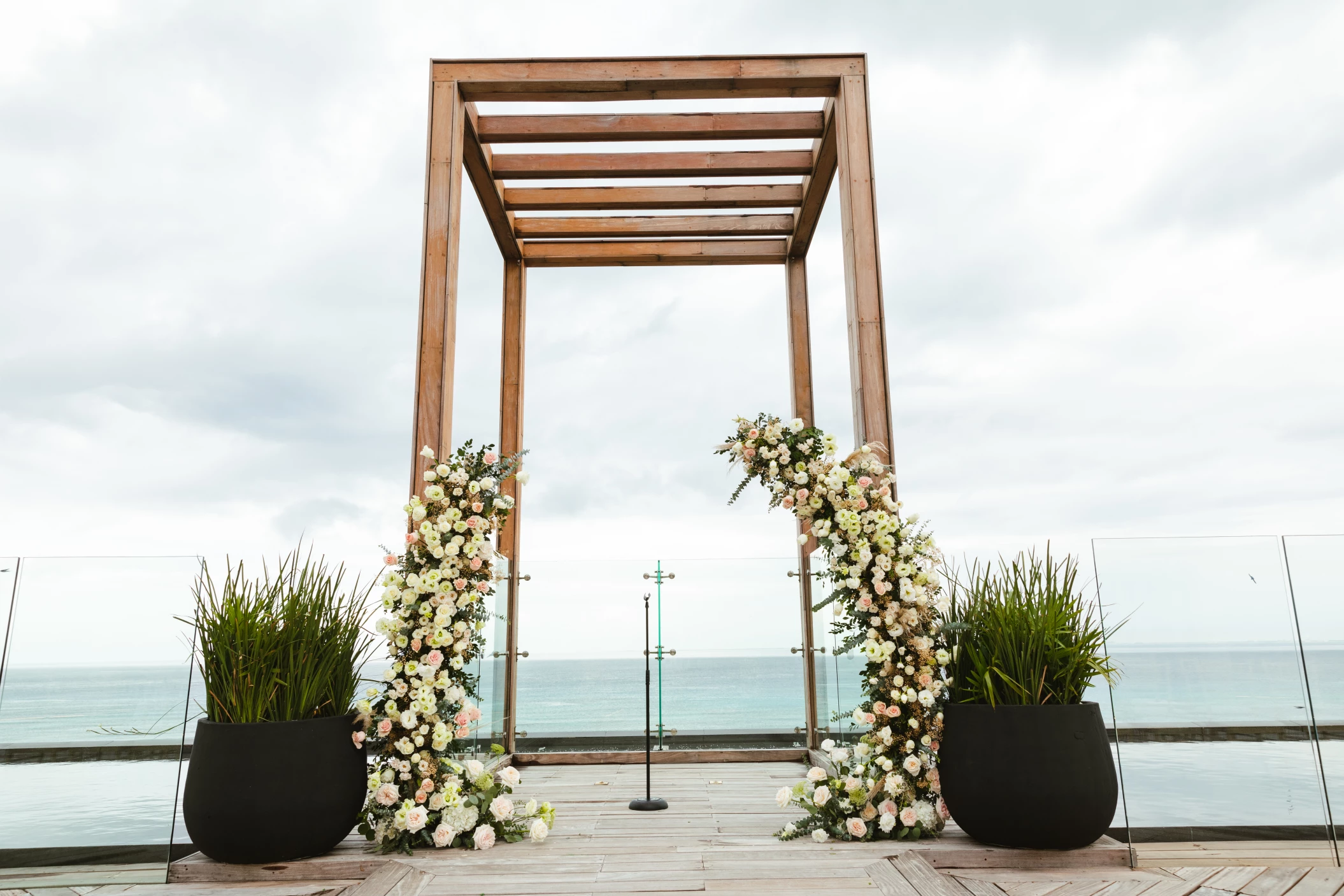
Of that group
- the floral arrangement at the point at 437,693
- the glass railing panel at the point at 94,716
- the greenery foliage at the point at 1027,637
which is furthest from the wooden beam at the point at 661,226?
the glass railing panel at the point at 94,716

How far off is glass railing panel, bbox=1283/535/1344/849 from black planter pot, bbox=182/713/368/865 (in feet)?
11.3

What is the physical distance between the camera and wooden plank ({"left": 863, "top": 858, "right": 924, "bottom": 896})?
7.23 feet

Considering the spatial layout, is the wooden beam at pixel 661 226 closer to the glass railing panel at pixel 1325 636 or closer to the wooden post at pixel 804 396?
the wooden post at pixel 804 396

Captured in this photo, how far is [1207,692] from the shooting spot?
2.79m

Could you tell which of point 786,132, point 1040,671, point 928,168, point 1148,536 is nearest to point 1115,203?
point 928,168

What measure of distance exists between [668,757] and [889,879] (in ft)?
8.77

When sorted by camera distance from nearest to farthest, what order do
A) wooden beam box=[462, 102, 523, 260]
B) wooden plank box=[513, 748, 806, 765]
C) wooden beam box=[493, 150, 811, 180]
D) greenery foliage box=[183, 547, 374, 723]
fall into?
greenery foliage box=[183, 547, 374, 723]
wooden beam box=[462, 102, 523, 260]
wooden beam box=[493, 150, 811, 180]
wooden plank box=[513, 748, 806, 765]

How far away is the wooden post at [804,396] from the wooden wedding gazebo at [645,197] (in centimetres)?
1

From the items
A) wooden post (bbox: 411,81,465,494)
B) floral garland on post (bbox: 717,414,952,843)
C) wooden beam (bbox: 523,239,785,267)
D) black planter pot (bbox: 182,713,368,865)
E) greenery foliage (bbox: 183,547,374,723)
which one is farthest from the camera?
wooden beam (bbox: 523,239,785,267)

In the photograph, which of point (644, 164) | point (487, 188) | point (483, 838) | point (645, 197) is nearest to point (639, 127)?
point (644, 164)

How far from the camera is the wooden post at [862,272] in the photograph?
3.59 m

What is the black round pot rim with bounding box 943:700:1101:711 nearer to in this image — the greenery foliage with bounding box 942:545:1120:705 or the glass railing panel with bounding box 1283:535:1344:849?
the greenery foliage with bounding box 942:545:1120:705

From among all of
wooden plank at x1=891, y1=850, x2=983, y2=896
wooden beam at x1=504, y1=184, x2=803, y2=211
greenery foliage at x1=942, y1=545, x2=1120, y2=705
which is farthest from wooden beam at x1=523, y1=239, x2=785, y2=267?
wooden plank at x1=891, y1=850, x2=983, y2=896

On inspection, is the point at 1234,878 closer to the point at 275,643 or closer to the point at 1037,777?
the point at 1037,777
